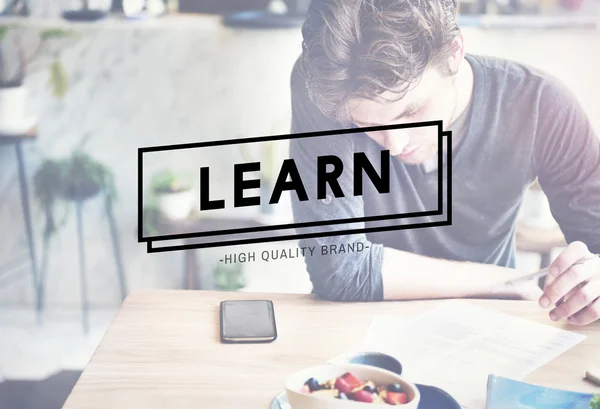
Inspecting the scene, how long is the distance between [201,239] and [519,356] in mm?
727

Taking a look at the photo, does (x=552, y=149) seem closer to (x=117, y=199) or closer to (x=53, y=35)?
(x=117, y=199)

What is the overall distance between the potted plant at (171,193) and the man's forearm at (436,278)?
0.48m

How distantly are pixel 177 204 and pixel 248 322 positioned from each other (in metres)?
0.34

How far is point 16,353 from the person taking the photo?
168cm

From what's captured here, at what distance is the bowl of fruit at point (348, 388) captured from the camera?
1.07 metres

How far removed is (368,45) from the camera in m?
1.64

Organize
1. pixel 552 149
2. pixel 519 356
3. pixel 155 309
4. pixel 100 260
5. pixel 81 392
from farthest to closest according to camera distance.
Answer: pixel 552 149 → pixel 100 260 → pixel 155 309 → pixel 519 356 → pixel 81 392

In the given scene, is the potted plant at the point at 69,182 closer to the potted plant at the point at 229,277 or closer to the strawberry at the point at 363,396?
the potted plant at the point at 229,277

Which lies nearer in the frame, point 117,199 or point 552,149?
point 117,199

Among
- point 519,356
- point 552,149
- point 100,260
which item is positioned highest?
point 552,149

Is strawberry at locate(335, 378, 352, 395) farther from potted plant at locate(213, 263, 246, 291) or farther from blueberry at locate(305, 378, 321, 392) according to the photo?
potted plant at locate(213, 263, 246, 291)

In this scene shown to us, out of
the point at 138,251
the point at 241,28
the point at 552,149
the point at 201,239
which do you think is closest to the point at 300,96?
the point at 241,28

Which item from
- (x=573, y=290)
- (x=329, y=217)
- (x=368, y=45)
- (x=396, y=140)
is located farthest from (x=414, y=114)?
(x=573, y=290)

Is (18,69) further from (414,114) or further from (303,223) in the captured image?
(414,114)
